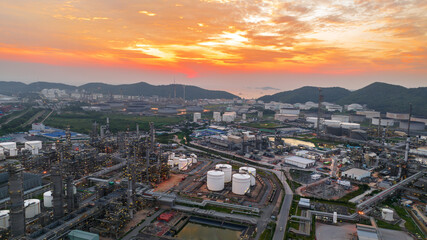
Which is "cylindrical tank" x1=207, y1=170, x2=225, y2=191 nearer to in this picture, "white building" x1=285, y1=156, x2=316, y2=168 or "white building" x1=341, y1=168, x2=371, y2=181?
"white building" x1=285, y1=156, x2=316, y2=168

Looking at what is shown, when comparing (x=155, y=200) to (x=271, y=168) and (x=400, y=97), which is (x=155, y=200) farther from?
(x=400, y=97)

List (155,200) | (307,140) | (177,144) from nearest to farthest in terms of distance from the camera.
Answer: (155,200) → (177,144) → (307,140)

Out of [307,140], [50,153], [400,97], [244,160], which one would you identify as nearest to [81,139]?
[50,153]

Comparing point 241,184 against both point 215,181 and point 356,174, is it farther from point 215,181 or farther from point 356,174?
point 356,174

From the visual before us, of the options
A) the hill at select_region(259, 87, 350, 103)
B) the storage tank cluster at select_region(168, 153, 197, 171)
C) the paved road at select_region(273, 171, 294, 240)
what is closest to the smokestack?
the paved road at select_region(273, 171, 294, 240)

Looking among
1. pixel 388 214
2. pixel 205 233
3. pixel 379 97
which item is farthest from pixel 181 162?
pixel 379 97

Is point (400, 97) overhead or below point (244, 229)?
overhead

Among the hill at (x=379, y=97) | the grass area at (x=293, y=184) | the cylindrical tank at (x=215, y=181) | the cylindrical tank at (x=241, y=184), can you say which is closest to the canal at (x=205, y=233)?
the cylindrical tank at (x=241, y=184)
